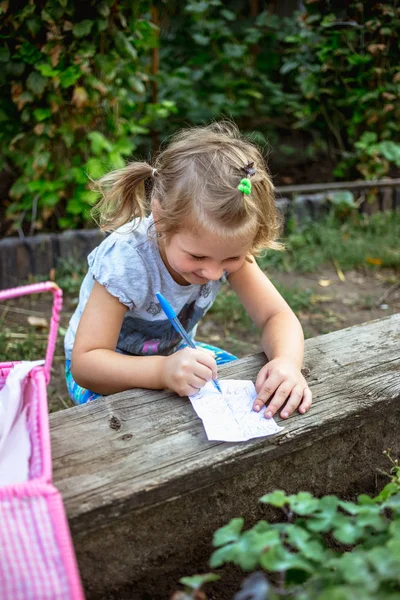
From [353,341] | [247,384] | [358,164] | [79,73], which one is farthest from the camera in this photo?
[358,164]

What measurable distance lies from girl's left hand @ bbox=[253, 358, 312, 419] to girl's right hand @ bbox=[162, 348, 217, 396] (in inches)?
5.7

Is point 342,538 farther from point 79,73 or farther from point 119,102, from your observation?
point 119,102

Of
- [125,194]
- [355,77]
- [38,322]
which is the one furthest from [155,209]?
[355,77]

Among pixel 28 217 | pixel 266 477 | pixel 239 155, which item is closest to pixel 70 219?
pixel 28 217

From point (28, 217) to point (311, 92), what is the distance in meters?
2.28

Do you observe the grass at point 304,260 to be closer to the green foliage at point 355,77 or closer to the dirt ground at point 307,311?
the dirt ground at point 307,311

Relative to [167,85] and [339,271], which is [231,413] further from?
[167,85]

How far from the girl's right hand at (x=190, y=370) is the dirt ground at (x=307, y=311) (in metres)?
1.09

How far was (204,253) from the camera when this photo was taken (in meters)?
1.65

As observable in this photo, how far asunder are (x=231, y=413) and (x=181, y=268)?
0.40 meters

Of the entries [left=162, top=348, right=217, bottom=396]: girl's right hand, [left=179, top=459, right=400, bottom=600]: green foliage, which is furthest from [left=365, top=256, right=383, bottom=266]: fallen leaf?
[left=179, top=459, right=400, bottom=600]: green foliage

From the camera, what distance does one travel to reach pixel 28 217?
3697 millimetres

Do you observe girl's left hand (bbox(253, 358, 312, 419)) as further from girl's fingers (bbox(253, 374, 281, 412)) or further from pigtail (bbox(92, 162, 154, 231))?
pigtail (bbox(92, 162, 154, 231))

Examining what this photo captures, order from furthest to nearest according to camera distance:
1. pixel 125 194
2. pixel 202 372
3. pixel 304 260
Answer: pixel 304 260, pixel 125 194, pixel 202 372
